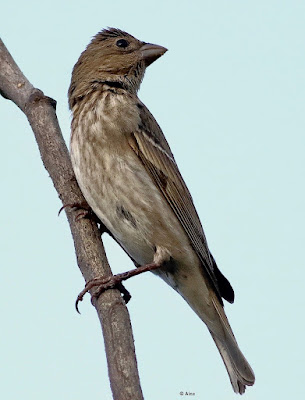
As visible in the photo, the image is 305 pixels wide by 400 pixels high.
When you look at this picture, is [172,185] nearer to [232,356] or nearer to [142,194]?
[142,194]

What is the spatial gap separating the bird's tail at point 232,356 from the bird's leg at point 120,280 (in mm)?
769

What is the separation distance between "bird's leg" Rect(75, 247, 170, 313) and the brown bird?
21mm

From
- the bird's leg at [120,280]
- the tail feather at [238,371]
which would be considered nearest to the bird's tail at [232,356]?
the tail feather at [238,371]

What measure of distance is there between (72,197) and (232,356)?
7.48ft

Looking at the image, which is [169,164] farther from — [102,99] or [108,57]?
[108,57]

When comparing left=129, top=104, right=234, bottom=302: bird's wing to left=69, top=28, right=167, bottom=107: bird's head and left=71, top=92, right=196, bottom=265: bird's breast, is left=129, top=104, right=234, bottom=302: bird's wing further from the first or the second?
left=69, top=28, right=167, bottom=107: bird's head

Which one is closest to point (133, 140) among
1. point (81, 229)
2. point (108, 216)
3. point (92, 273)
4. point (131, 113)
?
point (131, 113)

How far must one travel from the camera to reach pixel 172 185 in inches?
253

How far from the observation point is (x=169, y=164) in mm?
6582

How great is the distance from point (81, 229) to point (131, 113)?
152cm

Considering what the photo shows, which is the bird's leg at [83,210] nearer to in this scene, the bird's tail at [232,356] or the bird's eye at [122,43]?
the bird's tail at [232,356]

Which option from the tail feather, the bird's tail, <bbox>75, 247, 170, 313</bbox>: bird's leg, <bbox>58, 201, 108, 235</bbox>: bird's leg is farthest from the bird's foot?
the tail feather

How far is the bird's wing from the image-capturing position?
20.4 ft

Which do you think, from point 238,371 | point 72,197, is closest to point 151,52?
point 72,197
